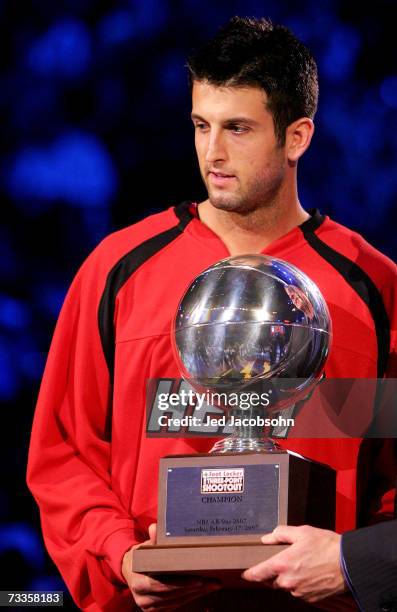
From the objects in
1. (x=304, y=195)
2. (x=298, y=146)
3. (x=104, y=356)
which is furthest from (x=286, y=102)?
(x=104, y=356)

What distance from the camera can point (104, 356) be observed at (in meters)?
2.33

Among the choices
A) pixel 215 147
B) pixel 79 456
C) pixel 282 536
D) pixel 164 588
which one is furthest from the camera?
pixel 79 456

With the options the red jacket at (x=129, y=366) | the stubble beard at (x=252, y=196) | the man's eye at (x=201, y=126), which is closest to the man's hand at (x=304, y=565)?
the red jacket at (x=129, y=366)

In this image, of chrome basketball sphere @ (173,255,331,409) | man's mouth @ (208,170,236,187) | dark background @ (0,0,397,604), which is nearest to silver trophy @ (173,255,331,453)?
chrome basketball sphere @ (173,255,331,409)

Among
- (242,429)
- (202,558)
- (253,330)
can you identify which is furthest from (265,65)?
(202,558)

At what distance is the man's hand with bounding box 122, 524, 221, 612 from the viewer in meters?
1.90

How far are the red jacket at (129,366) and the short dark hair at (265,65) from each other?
25 cm

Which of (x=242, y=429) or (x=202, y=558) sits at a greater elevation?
(x=242, y=429)

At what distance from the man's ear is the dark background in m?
0.31

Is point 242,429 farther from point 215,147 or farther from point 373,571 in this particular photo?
point 215,147

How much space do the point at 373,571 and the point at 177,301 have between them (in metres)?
0.71

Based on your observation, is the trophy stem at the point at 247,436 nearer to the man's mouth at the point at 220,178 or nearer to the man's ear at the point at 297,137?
the man's mouth at the point at 220,178

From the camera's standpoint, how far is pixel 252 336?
1900 mm

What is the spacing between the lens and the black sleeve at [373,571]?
5.92 ft
